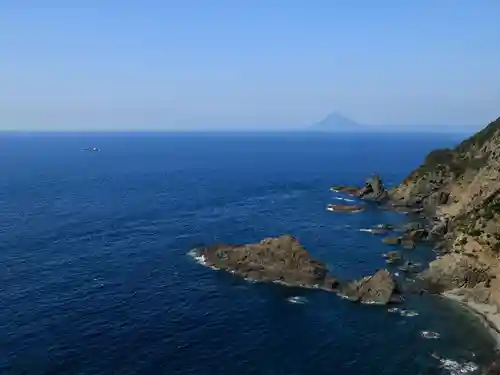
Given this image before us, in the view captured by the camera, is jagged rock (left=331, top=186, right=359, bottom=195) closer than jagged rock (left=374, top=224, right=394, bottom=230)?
No

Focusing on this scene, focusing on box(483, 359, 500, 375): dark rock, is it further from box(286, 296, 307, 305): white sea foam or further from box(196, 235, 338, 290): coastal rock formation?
box(196, 235, 338, 290): coastal rock formation

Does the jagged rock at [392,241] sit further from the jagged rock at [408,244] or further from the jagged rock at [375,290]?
the jagged rock at [375,290]

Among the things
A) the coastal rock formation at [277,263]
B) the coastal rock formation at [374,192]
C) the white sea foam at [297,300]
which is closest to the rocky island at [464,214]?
the coastal rock formation at [374,192]

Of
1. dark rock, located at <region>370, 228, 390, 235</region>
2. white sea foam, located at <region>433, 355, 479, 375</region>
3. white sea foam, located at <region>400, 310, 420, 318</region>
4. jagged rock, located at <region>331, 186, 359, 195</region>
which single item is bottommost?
white sea foam, located at <region>433, 355, 479, 375</region>

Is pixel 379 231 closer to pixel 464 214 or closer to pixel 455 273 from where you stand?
pixel 464 214

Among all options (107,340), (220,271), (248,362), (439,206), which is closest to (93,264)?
(220,271)

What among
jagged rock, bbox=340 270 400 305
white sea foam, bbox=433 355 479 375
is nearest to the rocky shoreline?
jagged rock, bbox=340 270 400 305
